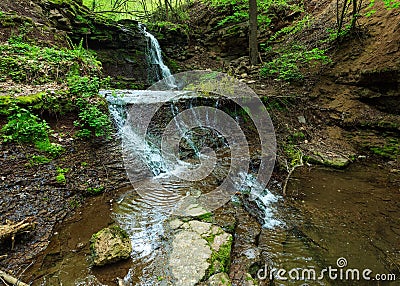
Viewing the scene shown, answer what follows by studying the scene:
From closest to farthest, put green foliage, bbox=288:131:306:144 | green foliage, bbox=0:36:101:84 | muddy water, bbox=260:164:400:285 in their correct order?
muddy water, bbox=260:164:400:285, green foliage, bbox=0:36:101:84, green foliage, bbox=288:131:306:144

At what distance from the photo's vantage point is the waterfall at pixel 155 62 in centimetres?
1237

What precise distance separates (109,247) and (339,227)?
3312mm

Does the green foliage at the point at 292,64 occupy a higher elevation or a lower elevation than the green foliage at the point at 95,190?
higher

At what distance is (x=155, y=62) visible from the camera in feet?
41.2

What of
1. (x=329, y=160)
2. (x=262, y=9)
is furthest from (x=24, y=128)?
(x=262, y=9)

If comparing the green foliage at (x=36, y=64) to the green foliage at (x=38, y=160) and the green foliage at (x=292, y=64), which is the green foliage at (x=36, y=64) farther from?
the green foliage at (x=292, y=64)

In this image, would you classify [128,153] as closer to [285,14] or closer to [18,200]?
[18,200]

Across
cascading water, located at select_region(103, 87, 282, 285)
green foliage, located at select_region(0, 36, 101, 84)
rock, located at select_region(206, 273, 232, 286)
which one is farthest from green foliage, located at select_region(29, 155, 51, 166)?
rock, located at select_region(206, 273, 232, 286)

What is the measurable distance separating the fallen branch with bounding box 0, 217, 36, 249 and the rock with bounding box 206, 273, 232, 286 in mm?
2386

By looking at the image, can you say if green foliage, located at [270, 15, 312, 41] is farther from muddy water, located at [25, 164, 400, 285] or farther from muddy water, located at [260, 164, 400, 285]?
muddy water, located at [25, 164, 400, 285]

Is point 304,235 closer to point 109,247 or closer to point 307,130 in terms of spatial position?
point 109,247

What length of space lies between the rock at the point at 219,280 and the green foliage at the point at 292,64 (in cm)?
733

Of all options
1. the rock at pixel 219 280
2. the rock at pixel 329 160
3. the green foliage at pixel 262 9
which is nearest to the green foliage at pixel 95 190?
the rock at pixel 219 280

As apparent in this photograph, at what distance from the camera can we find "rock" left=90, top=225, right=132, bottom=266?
250 centimetres
